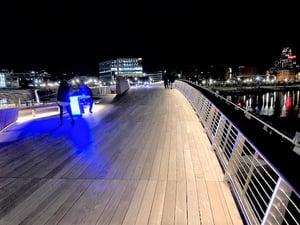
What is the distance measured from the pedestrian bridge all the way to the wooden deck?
0.01 m

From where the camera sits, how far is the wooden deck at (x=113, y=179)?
295cm

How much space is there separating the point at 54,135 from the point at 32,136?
1.93ft

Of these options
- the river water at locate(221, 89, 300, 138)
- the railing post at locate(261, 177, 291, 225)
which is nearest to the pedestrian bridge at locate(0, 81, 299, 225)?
the railing post at locate(261, 177, 291, 225)

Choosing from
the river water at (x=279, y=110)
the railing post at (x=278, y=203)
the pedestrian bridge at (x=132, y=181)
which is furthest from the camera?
the river water at (x=279, y=110)

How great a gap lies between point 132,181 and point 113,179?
1.03ft

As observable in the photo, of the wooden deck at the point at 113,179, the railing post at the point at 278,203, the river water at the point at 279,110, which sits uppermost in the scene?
the railing post at the point at 278,203

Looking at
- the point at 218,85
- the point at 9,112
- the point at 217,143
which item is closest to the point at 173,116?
the point at 217,143

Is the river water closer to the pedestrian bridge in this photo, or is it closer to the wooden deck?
the wooden deck

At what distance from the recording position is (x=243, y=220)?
2789 millimetres

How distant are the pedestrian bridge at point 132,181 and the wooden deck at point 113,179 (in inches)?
0.4

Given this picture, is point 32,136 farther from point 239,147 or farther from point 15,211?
point 239,147

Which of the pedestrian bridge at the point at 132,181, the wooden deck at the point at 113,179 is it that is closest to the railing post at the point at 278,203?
the pedestrian bridge at the point at 132,181

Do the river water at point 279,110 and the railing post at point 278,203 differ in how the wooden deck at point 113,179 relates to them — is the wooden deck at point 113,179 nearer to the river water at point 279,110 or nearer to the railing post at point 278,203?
the railing post at point 278,203

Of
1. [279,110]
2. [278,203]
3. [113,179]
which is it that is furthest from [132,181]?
[279,110]
